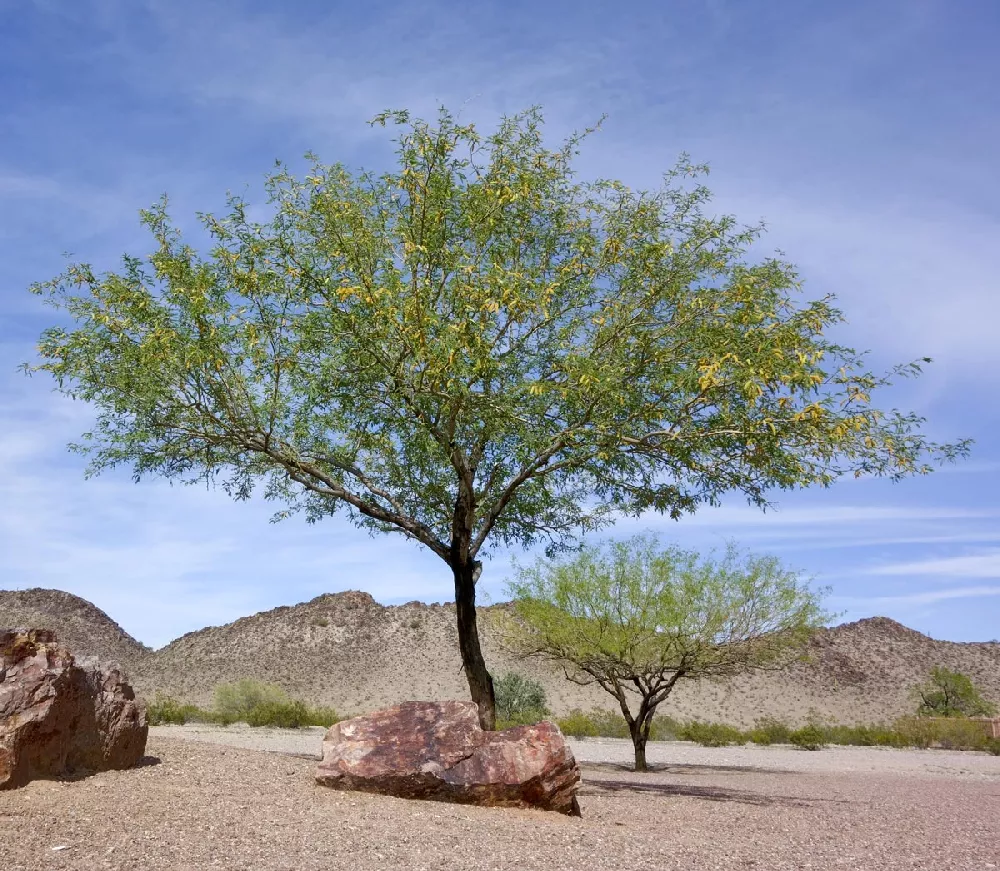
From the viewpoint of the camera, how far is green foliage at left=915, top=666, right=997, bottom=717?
158 feet

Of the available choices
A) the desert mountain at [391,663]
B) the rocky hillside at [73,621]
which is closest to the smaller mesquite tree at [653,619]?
the desert mountain at [391,663]

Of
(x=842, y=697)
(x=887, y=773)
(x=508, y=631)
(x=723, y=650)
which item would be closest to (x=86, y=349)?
(x=508, y=631)

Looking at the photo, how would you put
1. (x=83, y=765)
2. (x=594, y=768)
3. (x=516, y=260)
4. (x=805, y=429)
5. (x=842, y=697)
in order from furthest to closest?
(x=842, y=697), (x=594, y=768), (x=516, y=260), (x=805, y=429), (x=83, y=765)

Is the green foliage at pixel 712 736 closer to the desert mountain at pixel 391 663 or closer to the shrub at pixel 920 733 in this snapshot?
the shrub at pixel 920 733

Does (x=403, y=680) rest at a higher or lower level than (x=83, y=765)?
higher

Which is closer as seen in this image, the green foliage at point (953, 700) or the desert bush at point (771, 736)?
the desert bush at point (771, 736)

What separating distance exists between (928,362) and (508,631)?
13.7 metres

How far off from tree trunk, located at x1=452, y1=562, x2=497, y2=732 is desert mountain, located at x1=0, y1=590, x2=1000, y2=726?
1313 inches

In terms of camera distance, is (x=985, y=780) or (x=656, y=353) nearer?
(x=656, y=353)

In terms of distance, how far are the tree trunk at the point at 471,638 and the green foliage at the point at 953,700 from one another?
38.7 m

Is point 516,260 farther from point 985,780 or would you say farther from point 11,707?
point 985,780

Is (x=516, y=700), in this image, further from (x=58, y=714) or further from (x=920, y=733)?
(x=58, y=714)

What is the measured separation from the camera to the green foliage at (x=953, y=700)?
48125 mm

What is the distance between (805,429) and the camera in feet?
45.3
